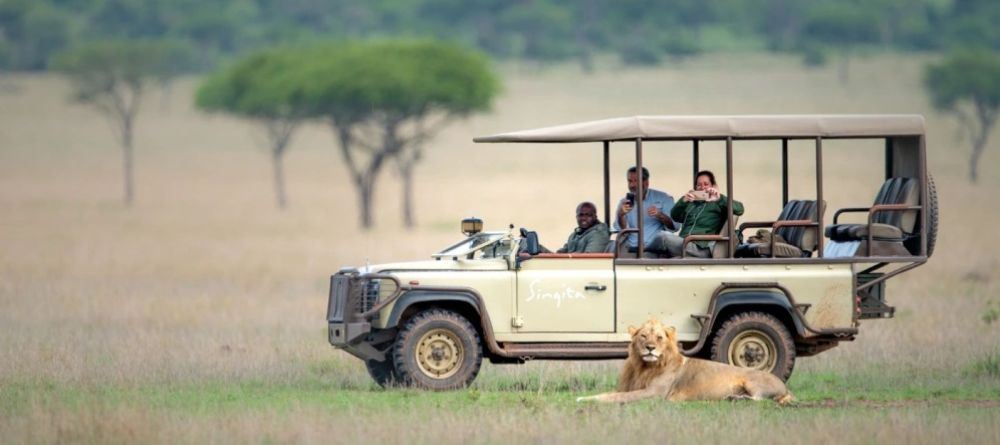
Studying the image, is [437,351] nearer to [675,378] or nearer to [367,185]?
[675,378]

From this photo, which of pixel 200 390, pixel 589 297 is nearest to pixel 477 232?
pixel 589 297

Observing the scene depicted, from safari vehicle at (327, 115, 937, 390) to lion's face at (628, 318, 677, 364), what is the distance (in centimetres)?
72

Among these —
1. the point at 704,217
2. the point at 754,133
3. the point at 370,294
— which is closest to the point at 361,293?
the point at 370,294

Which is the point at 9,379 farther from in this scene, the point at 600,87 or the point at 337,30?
the point at 337,30

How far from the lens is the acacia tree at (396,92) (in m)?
55.3

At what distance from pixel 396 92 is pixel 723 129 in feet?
139

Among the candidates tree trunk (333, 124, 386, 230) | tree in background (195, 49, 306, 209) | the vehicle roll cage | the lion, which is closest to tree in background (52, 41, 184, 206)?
tree in background (195, 49, 306, 209)

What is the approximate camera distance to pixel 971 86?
70375 millimetres

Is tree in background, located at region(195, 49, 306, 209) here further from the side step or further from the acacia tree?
the side step

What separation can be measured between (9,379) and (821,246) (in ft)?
20.6

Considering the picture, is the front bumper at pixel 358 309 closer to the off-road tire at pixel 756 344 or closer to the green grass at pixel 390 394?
the green grass at pixel 390 394

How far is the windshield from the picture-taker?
44.6 feet

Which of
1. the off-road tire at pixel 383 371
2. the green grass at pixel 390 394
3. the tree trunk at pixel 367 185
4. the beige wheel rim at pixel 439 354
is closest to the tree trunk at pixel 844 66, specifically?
the tree trunk at pixel 367 185

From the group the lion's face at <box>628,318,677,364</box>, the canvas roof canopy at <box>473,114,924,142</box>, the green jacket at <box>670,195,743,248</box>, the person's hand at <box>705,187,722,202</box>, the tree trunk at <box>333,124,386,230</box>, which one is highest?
the tree trunk at <box>333,124,386,230</box>
